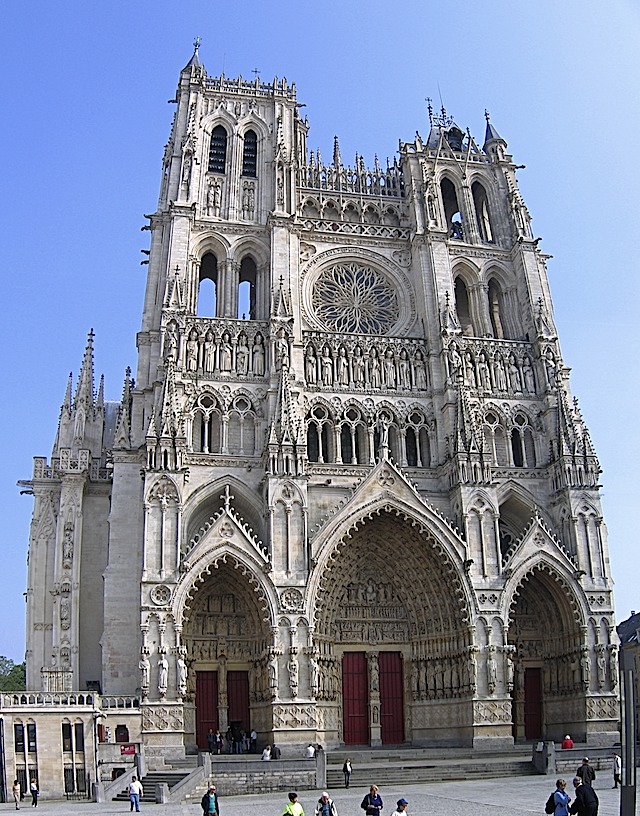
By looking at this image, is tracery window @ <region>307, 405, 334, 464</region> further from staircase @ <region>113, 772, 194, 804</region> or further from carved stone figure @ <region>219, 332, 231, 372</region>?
staircase @ <region>113, 772, 194, 804</region>

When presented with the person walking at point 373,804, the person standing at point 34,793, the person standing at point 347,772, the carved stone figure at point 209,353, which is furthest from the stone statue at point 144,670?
the person walking at point 373,804

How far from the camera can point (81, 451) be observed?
33.6 m

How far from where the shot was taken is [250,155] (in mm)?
37938

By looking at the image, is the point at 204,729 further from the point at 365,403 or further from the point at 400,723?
the point at 365,403

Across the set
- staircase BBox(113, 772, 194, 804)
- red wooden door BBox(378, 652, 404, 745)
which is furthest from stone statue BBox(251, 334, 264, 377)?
staircase BBox(113, 772, 194, 804)

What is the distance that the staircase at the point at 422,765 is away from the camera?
22.8 meters

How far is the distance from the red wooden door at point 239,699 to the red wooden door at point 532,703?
1014cm

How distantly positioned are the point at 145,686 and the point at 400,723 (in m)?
9.62

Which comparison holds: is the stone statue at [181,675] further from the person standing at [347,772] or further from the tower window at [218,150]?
the tower window at [218,150]

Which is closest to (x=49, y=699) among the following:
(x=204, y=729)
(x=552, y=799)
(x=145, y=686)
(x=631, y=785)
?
(x=145, y=686)

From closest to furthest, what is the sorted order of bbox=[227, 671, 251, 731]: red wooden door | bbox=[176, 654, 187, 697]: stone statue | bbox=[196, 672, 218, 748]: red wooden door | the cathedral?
bbox=[176, 654, 187, 697]: stone statue
the cathedral
bbox=[196, 672, 218, 748]: red wooden door
bbox=[227, 671, 251, 731]: red wooden door

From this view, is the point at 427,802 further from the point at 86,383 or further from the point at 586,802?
the point at 86,383

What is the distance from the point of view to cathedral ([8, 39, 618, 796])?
27.5 m

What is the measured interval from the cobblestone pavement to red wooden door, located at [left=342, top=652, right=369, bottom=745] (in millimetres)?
6690
